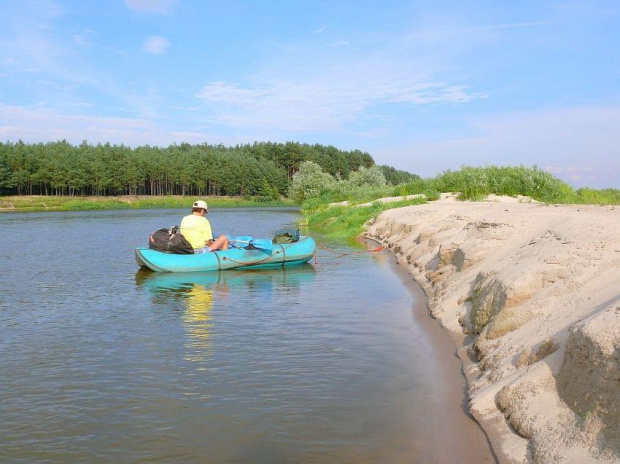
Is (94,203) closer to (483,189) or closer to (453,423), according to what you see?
(483,189)

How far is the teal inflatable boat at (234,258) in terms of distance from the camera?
15.1 meters

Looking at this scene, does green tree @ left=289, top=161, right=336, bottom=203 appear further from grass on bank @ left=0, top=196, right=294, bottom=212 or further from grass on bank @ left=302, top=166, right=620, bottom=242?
grass on bank @ left=0, top=196, right=294, bottom=212

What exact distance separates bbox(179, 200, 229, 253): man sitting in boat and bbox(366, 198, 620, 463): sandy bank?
6.59 m

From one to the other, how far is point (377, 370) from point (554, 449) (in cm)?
303

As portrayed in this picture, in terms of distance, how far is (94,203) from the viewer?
7488 cm

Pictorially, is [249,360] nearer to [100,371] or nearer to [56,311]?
[100,371]

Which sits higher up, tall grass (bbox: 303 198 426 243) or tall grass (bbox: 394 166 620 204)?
tall grass (bbox: 394 166 620 204)

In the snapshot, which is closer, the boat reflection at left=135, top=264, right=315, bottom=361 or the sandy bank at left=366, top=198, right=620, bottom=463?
the sandy bank at left=366, top=198, right=620, bottom=463

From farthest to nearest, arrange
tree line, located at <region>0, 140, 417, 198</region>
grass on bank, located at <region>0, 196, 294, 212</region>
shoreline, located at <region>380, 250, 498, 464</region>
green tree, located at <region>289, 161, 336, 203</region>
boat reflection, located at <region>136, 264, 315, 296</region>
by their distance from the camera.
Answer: tree line, located at <region>0, 140, 417, 198</region> → grass on bank, located at <region>0, 196, 294, 212</region> → green tree, located at <region>289, 161, 336, 203</region> → boat reflection, located at <region>136, 264, 315, 296</region> → shoreline, located at <region>380, 250, 498, 464</region>

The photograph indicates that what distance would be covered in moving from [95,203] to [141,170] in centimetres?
1812

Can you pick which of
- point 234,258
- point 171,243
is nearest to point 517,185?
point 234,258

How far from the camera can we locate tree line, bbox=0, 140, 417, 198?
262 feet

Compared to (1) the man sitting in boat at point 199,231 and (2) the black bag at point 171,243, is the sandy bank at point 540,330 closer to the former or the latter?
(1) the man sitting in boat at point 199,231

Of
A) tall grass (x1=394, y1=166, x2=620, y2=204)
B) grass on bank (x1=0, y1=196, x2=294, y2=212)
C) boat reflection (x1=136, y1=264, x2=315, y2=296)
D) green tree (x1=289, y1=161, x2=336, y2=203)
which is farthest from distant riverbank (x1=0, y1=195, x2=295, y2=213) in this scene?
boat reflection (x1=136, y1=264, x2=315, y2=296)
